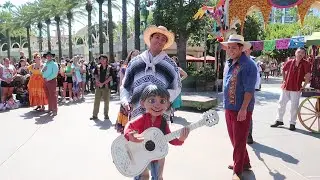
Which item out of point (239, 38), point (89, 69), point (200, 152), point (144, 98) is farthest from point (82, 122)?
point (89, 69)

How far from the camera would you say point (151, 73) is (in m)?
3.82

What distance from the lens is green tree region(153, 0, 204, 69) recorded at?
65.2 ft

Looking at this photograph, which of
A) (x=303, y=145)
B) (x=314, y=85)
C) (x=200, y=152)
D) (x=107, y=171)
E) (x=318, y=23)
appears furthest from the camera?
(x=318, y=23)

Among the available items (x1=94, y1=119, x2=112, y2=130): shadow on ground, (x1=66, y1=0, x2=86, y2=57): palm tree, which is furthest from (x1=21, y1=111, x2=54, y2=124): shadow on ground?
(x1=66, y1=0, x2=86, y2=57): palm tree

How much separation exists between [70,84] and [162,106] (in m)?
11.5

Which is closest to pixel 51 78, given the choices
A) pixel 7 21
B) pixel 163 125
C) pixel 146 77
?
pixel 146 77

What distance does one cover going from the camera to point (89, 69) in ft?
62.0

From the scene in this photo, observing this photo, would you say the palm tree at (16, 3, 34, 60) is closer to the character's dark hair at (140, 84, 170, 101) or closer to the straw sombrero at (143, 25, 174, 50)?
the straw sombrero at (143, 25, 174, 50)

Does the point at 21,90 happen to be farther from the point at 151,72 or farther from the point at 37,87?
the point at 151,72

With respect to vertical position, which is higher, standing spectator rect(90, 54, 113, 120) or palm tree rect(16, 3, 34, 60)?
palm tree rect(16, 3, 34, 60)

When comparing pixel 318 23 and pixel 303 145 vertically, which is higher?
pixel 318 23

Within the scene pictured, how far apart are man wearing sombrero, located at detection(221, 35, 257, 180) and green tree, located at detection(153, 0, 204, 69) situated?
15219 mm

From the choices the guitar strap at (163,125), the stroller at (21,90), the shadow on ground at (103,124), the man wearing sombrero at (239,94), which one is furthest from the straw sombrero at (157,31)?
the stroller at (21,90)

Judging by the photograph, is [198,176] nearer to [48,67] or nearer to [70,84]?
[48,67]
